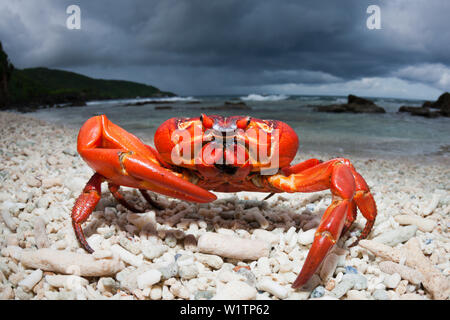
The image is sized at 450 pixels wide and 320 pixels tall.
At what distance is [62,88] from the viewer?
156 ft

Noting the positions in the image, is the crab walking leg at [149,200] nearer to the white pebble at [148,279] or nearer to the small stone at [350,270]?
the white pebble at [148,279]

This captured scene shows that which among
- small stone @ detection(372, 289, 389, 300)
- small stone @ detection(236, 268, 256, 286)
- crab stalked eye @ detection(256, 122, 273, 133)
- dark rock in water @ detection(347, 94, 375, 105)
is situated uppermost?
dark rock in water @ detection(347, 94, 375, 105)

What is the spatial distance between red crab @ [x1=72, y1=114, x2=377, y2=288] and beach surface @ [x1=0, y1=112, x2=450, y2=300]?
29 cm

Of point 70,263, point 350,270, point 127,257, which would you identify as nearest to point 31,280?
point 70,263

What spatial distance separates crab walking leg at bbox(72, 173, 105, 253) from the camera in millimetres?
2154

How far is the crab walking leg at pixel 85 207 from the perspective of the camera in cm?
215

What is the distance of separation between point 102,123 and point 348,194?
1945 millimetres

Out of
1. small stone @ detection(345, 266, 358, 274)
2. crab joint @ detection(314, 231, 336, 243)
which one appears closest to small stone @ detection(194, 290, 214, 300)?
crab joint @ detection(314, 231, 336, 243)

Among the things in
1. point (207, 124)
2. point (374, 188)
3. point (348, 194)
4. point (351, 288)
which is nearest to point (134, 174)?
point (207, 124)

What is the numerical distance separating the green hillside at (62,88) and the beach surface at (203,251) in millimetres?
34375

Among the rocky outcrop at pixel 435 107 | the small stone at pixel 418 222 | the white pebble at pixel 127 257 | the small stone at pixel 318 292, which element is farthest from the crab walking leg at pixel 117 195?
the rocky outcrop at pixel 435 107

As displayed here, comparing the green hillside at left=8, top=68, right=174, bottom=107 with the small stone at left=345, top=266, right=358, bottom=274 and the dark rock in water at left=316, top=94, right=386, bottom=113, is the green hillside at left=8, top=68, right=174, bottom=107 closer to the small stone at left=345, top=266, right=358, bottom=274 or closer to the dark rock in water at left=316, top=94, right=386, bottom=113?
the dark rock in water at left=316, top=94, right=386, bottom=113

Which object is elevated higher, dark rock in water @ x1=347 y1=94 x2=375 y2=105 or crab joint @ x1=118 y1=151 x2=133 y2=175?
dark rock in water @ x1=347 y1=94 x2=375 y2=105

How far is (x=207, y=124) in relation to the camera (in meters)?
2.12
